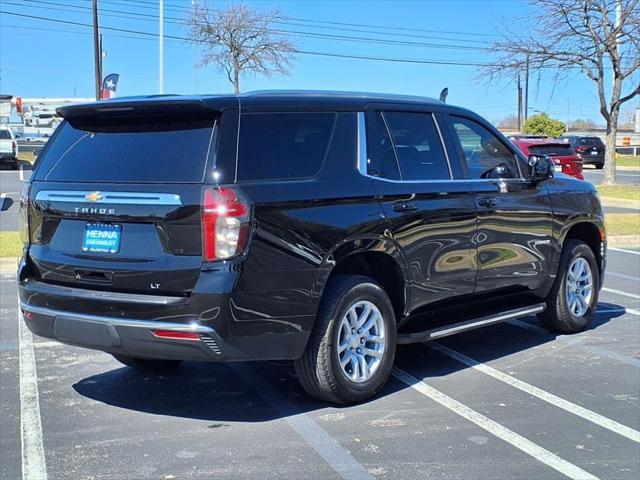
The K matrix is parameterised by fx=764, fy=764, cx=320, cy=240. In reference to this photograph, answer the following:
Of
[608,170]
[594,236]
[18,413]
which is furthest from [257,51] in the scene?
[18,413]

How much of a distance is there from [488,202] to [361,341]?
166 centimetres

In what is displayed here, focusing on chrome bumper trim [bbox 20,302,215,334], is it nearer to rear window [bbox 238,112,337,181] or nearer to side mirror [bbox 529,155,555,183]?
rear window [bbox 238,112,337,181]

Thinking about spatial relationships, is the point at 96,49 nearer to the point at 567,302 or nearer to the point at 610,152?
the point at 610,152

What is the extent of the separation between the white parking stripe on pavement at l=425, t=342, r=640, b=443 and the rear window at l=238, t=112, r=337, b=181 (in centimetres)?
217

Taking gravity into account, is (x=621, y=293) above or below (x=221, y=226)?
below

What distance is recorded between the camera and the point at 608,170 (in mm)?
24250

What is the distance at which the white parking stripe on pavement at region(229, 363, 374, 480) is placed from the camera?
12.9 feet

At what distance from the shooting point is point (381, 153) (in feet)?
17.1

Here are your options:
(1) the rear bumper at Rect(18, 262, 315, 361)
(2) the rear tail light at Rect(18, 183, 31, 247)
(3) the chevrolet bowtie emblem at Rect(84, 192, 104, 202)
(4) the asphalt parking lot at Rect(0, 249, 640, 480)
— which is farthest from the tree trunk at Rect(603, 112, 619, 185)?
(3) the chevrolet bowtie emblem at Rect(84, 192, 104, 202)

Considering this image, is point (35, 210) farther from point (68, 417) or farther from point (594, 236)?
point (594, 236)

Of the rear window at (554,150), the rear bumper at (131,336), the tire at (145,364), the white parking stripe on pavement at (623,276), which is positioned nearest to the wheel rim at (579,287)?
the white parking stripe on pavement at (623,276)

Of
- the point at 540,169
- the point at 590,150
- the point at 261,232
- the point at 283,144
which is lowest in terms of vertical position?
the point at 261,232

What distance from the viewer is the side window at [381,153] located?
5113mm

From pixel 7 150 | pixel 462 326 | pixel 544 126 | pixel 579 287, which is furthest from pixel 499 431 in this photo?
pixel 544 126
